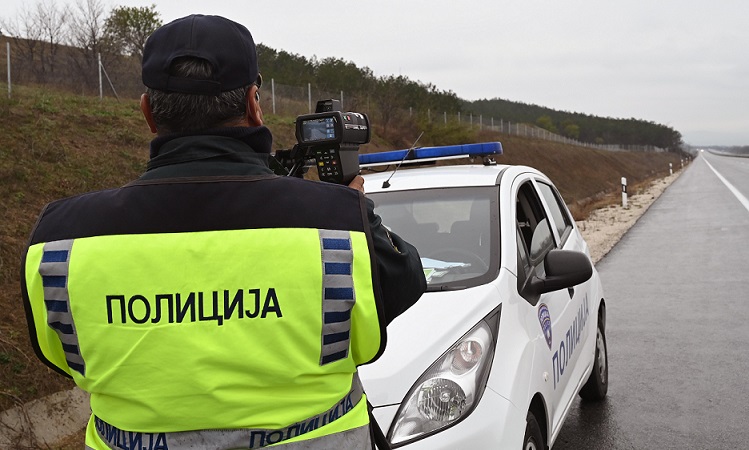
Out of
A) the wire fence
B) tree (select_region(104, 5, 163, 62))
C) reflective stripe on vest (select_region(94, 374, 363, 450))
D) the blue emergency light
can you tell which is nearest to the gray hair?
reflective stripe on vest (select_region(94, 374, 363, 450))

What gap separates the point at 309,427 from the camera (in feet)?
5.64

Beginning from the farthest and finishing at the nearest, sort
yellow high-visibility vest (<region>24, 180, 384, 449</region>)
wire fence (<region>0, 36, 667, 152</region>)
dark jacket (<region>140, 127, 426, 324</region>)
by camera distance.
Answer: wire fence (<region>0, 36, 667, 152</region>) → dark jacket (<region>140, 127, 426, 324</region>) → yellow high-visibility vest (<region>24, 180, 384, 449</region>)

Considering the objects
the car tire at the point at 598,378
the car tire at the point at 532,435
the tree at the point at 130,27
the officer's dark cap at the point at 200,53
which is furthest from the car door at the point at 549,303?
the tree at the point at 130,27

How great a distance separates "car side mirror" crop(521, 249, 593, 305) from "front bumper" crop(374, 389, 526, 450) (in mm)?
799

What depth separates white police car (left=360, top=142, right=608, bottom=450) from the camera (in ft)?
9.58

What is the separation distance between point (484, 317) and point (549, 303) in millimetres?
826

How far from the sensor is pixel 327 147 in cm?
221

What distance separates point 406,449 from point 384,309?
1.17 meters

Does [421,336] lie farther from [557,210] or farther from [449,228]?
[557,210]

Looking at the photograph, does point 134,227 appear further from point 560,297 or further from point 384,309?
point 560,297

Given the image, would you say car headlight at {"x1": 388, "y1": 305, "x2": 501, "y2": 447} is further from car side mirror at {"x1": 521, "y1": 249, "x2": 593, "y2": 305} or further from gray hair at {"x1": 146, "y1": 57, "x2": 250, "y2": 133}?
gray hair at {"x1": 146, "y1": 57, "x2": 250, "y2": 133}

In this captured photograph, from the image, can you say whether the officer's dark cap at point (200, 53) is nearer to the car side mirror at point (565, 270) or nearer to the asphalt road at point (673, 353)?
the car side mirror at point (565, 270)

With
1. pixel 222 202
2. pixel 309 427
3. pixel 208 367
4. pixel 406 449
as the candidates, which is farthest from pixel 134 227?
pixel 406 449

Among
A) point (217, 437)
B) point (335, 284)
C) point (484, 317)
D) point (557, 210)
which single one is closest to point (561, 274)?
point (484, 317)
